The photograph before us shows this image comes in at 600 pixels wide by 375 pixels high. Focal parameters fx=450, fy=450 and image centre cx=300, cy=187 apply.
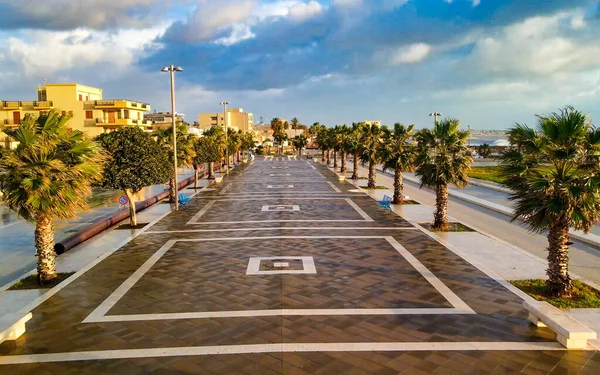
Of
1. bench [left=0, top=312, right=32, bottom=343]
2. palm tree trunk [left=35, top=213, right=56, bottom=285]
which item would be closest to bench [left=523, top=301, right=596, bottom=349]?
bench [left=0, top=312, right=32, bottom=343]

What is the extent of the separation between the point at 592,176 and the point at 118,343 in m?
10.6

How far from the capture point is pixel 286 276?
41.2 feet

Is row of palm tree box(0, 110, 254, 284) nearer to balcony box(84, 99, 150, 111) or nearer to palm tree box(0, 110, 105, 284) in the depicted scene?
palm tree box(0, 110, 105, 284)

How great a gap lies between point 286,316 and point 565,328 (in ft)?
17.4

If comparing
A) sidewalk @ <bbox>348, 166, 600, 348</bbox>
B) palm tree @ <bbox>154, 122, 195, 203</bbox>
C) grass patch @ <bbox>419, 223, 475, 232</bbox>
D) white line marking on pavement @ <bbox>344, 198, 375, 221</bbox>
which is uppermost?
palm tree @ <bbox>154, 122, 195, 203</bbox>

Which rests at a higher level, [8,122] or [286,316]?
[8,122]

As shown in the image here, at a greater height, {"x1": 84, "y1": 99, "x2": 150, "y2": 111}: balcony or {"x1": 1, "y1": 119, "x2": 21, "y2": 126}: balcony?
{"x1": 84, "y1": 99, "x2": 150, "y2": 111}: balcony

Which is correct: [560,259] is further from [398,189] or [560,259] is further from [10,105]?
[10,105]

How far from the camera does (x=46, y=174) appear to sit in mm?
11805

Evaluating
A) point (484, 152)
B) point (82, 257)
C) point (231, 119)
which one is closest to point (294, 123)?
point (231, 119)

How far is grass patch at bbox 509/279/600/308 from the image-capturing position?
10.3 metres

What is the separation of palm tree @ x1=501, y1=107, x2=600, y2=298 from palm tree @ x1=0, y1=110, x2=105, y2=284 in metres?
11.3

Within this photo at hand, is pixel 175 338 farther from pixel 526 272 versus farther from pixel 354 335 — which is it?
pixel 526 272

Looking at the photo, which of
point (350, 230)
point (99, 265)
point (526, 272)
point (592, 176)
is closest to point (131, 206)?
point (99, 265)
